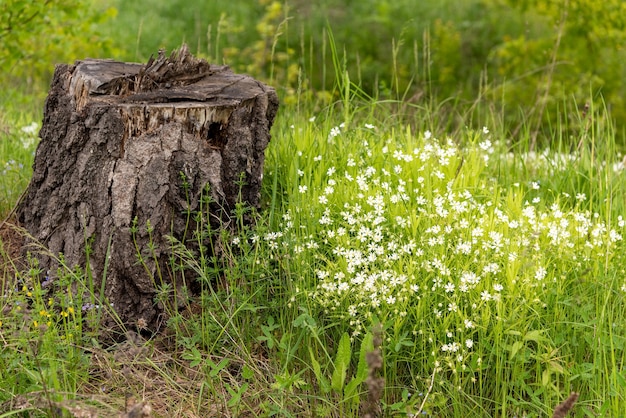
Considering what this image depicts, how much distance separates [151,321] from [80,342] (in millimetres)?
399

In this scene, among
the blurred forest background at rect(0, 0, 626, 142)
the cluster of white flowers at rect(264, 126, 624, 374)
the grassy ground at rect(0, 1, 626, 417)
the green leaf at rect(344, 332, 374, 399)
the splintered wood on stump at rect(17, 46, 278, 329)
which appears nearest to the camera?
the green leaf at rect(344, 332, 374, 399)

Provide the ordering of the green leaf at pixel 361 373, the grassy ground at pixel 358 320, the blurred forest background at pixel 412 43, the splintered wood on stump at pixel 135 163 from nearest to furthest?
the green leaf at pixel 361 373 < the grassy ground at pixel 358 320 < the splintered wood on stump at pixel 135 163 < the blurred forest background at pixel 412 43

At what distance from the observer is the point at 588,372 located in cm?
326

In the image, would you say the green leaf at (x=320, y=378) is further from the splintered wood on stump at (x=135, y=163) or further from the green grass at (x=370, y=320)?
the splintered wood on stump at (x=135, y=163)

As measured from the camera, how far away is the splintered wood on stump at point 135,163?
11.6 feet

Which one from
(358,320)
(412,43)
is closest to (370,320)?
(358,320)

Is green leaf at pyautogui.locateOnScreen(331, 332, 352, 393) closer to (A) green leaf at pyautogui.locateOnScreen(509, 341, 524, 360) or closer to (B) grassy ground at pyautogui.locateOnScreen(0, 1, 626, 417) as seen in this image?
(B) grassy ground at pyautogui.locateOnScreen(0, 1, 626, 417)

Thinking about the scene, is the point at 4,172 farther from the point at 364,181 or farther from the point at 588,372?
the point at 588,372

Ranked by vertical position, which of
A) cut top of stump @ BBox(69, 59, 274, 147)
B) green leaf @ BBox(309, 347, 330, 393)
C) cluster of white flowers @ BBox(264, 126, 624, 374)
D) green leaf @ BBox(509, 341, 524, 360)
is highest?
cut top of stump @ BBox(69, 59, 274, 147)

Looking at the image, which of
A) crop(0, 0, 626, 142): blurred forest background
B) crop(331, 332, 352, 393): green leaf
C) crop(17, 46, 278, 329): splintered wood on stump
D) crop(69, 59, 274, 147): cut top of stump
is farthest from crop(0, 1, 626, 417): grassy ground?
crop(0, 0, 626, 142): blurred forest background

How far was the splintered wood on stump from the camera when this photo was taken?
3.53 m

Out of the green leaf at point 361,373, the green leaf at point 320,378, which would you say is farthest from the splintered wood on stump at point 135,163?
the green leaf at point 361,373

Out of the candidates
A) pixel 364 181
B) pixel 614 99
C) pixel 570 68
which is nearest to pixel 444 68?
pixel 570 68

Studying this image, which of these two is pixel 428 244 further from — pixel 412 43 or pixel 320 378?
pixel 412 43
